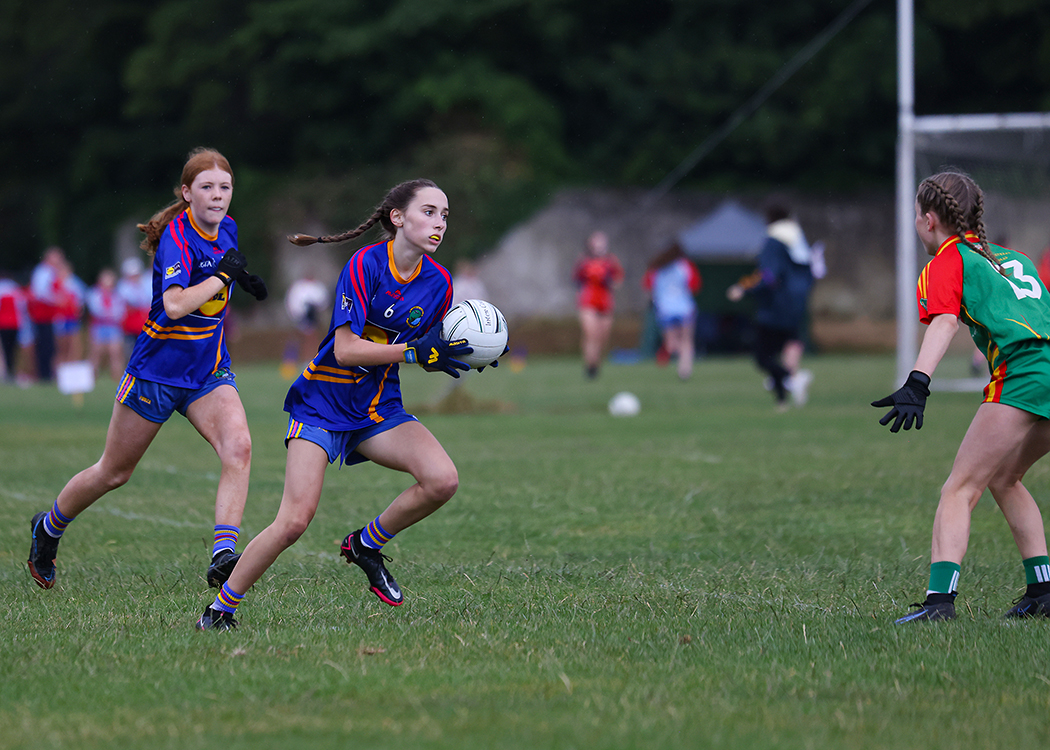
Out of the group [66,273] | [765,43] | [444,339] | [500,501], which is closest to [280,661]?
[444,339]

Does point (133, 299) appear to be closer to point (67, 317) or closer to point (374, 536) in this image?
point (67, 317)

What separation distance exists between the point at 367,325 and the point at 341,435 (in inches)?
18.1

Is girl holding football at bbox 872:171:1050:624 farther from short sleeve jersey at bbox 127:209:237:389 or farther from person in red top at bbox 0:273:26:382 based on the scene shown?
person in red top at bbox 0:273:26:382

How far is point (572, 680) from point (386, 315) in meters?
1.73

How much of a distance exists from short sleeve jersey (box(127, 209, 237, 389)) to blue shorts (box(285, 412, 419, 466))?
1138 mm

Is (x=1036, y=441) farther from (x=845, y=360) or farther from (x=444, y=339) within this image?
(x=845, y=360)

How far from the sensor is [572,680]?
14.2ft

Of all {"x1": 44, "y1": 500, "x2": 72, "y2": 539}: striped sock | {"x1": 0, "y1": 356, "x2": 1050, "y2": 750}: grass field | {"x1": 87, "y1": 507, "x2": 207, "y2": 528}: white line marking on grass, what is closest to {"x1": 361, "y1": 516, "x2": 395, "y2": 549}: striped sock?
{"x1": 0, "y1": 356, "x2": 1050, "y2": 750}: grass field

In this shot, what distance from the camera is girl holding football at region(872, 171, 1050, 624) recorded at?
5.13 meters

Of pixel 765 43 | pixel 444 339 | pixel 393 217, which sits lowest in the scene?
pixel 444 339

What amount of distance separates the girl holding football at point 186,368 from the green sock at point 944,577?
3.06m

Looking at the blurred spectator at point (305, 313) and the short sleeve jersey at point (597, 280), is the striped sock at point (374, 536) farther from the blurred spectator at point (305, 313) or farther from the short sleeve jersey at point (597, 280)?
the blurred spectator at point (305, 313)

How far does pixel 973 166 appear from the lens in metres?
19.4

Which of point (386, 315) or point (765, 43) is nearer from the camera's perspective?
point (386, 315)
